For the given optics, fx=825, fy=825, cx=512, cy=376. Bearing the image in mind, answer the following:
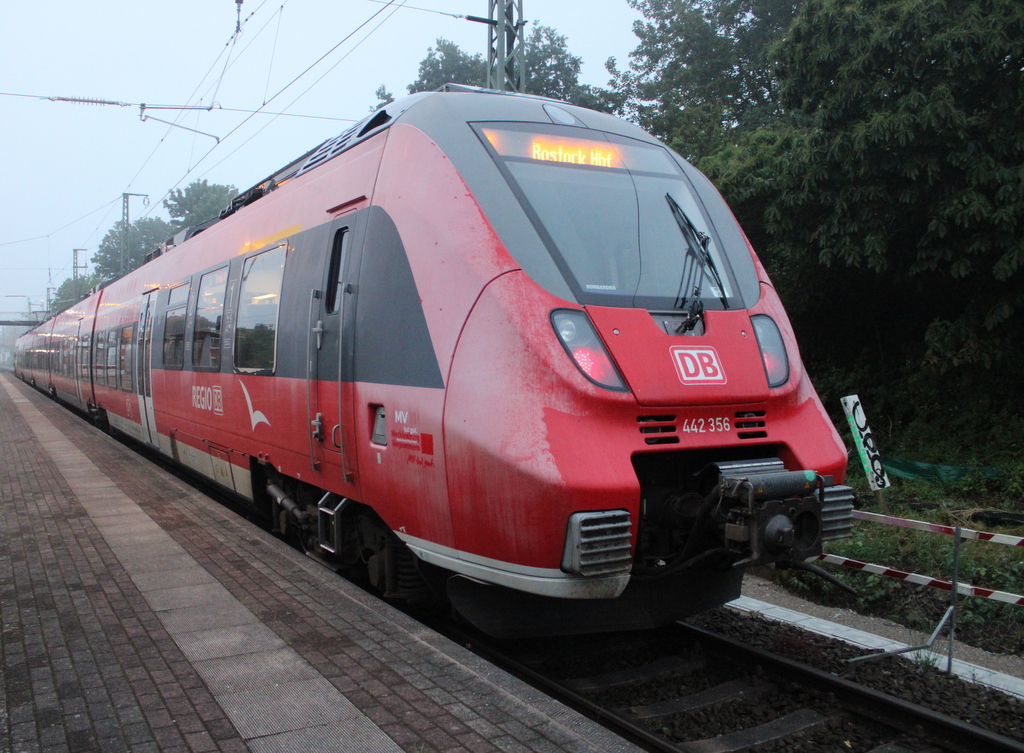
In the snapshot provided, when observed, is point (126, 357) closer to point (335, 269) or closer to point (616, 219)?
point (335, 269)

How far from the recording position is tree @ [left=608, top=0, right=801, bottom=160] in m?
23.7

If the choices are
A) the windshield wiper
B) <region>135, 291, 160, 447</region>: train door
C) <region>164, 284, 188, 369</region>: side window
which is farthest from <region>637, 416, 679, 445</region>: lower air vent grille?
<region>135, 291, 160, 447</region>: train door

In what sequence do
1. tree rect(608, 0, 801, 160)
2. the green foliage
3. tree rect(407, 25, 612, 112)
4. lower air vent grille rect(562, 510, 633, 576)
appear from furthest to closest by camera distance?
1. tree rect(407, 25, 612, 112)
2. tree rect(608, 0, 801, 160)
3. the green foliage
4. lower air vent grille rect(562, 510, 633, 576)

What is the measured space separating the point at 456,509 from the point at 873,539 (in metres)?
4.99

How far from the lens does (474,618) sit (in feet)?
14.9

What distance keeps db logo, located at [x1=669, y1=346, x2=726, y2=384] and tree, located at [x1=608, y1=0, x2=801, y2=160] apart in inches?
707

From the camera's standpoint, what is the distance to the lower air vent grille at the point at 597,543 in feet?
12.4

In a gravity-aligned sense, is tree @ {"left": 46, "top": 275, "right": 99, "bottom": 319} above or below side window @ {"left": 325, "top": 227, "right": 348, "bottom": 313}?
above

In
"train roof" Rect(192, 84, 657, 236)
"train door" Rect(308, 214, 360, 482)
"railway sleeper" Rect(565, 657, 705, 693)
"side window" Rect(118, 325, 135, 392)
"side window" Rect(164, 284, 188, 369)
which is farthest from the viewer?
"side window" Rect(118, 325, 135, 392)

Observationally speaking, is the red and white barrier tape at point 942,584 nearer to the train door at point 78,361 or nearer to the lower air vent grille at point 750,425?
the lower air vent grille at point 750,425

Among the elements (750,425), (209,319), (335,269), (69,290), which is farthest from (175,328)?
(69,290)

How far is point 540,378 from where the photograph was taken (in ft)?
13.0

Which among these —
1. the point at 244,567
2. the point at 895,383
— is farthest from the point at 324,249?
the point at 895,383

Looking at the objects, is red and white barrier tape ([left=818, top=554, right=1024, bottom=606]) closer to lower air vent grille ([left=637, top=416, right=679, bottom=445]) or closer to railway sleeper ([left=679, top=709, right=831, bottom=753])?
railway sleeper ([left=679, top=709, right=831, bottom=753])
